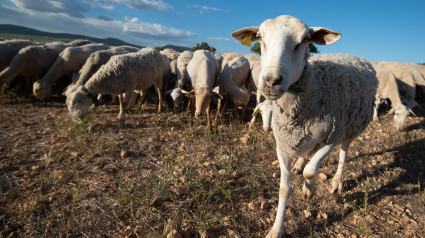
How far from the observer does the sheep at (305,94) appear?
149 cm

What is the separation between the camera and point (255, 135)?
4457 mm

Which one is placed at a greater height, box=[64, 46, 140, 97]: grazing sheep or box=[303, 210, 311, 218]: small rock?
box=[64, 46, 140, 97]: grazing sheep

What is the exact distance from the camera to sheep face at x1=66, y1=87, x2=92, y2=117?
464 cm

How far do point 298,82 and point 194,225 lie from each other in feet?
5.75

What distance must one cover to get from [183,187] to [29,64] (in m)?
8.41

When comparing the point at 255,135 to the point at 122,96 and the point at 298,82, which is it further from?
the point at 122,96

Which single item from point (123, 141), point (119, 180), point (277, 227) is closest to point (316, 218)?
point (277, 227)

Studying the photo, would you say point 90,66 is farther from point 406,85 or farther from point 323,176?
point 406,85

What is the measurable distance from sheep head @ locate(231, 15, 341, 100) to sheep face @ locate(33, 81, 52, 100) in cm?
750

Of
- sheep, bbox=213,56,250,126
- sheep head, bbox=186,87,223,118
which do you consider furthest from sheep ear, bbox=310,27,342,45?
sheep, bbox=213,56,250,126

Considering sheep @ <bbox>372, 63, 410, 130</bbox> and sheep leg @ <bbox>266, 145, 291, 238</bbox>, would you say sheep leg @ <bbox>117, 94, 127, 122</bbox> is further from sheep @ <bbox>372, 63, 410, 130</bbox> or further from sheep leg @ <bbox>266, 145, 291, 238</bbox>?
sheep @ <bbox>372, 63, 410, 130</bbox>

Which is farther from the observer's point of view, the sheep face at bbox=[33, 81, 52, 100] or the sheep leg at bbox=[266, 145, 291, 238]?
the sheep face at bbox=[33, 81, 52, 100]

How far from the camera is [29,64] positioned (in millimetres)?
7504

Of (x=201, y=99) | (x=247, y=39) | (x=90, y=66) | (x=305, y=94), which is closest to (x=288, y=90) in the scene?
(x=305, y=94)
